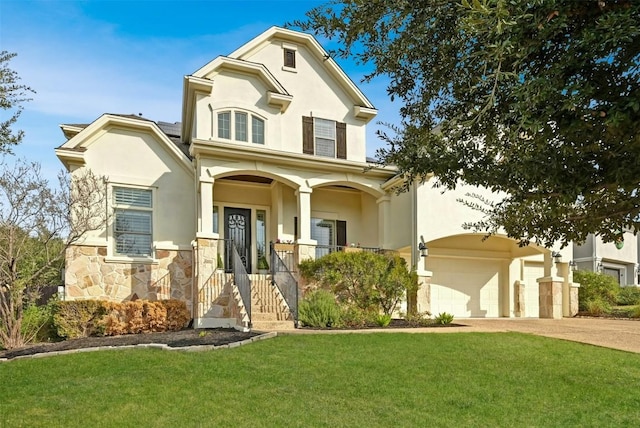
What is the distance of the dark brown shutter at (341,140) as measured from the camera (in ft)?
55.0

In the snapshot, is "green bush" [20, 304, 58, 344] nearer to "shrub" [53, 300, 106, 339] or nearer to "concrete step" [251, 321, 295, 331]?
"shrub" [53, 300, 106, 339]

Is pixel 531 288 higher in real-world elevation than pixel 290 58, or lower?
lower

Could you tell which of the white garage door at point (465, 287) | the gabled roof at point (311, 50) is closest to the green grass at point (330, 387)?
the white garage door at point (465, 287)

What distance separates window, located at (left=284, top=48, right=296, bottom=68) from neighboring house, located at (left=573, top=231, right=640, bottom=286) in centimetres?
1942

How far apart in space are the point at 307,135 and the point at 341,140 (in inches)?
47.3

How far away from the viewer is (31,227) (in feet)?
38.8

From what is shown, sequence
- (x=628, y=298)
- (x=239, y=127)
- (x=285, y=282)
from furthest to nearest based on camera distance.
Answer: (x=628, y=298) → (x=239, y=127) → (x=285, y=282)

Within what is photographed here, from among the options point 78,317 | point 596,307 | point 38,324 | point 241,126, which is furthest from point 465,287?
point 38,324

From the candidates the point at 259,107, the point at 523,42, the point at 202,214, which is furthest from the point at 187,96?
the point at 523,42

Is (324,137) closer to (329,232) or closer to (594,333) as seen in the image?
(329,232)

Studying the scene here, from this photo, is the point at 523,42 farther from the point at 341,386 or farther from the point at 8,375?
the point at 8,375

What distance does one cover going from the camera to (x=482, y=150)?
437cm

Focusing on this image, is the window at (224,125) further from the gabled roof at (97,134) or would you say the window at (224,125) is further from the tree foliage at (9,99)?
the tree foliage at (9,99)

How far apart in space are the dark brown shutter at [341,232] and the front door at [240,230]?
9.89ft
